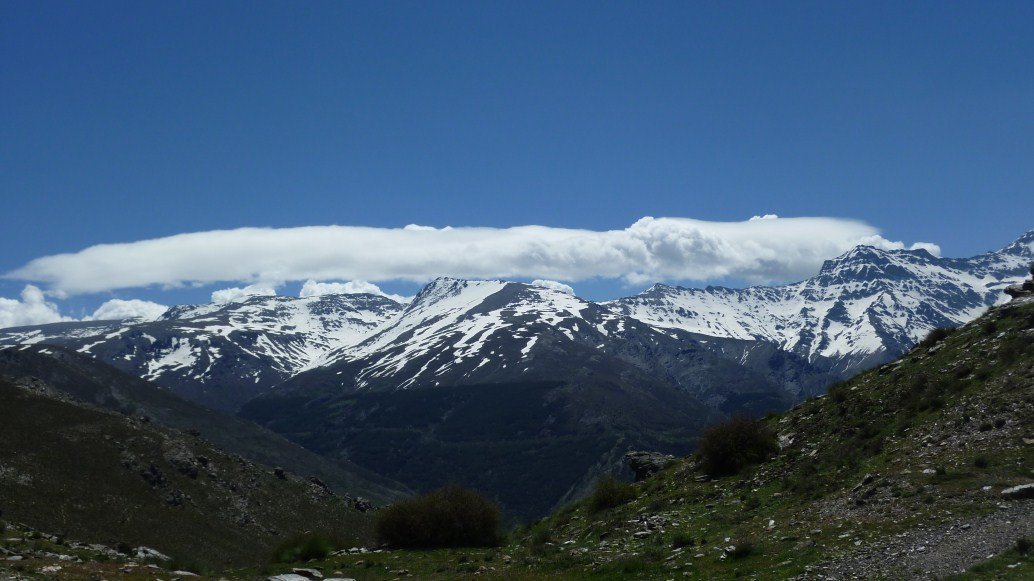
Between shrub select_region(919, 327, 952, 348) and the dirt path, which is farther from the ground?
shrub select_region(919, 327, 952, 348)

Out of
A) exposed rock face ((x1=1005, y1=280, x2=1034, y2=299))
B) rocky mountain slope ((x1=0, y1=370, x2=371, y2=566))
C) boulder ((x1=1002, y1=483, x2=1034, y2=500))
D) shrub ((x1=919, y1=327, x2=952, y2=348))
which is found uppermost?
exposed rock face ((x1=1005, y1=280, x2=1034, y2=299))

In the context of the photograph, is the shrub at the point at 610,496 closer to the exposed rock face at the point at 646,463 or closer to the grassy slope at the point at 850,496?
the grassy slope at the point at 850,496

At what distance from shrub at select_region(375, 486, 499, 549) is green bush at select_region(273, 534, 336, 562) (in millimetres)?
3027

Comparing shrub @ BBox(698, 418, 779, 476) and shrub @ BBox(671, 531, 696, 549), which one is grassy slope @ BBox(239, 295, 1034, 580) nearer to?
shrub @ BBox(671, 531, 696, 549)

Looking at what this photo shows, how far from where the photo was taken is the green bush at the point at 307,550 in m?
38.6

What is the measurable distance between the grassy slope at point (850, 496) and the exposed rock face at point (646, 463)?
658cm

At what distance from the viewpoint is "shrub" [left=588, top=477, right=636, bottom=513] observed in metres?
39.9

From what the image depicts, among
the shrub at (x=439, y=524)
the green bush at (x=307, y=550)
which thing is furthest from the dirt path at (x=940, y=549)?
the green bush at (x=307, y=550)

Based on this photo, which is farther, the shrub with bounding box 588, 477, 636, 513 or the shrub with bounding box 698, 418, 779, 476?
the shrub with bounding box 588, 477, 636, 513

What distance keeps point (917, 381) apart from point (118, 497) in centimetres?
6158

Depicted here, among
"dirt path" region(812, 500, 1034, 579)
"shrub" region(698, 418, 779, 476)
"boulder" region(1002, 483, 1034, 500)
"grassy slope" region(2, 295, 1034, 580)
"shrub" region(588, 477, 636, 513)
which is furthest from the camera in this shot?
"shrub" region(588, 477, 636, 513)

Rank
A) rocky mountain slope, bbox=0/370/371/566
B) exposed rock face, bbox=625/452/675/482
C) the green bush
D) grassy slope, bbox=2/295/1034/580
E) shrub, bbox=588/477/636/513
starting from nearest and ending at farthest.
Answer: grassy slope, bbox=2/295/1034/580 < the green bush < shrub, bbox=588/477/636/513 < exposed rock face, bbox=625/452/675/482 < rocky mountain slope, bbox=0/370/371/566

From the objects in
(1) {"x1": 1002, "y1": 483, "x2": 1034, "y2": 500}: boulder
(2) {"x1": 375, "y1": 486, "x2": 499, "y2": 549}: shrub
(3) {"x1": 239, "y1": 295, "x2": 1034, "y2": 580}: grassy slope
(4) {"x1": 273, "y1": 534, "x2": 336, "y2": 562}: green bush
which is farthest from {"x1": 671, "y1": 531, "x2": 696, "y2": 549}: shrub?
(4) {"x1": 273, "y1": 534, "x2": 336, "y2": 562}: green bush

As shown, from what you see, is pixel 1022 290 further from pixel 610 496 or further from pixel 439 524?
pixel 439 524
